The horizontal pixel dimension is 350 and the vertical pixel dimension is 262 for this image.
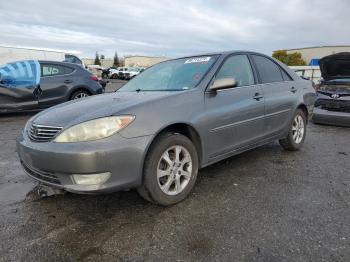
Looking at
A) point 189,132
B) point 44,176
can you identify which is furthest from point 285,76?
point 44,176

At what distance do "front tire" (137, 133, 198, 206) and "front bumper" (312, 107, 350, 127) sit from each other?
208 inches

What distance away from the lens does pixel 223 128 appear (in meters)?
3.83

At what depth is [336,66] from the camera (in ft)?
26.0

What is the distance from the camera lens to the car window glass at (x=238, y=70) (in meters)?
4.14

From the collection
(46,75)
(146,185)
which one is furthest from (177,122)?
(46,75)

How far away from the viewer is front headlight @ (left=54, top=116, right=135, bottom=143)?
9.59 ft

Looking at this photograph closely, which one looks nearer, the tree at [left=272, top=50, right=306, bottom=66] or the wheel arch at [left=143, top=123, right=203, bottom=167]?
the wheel arch at [left=143, top=123, right=203, bottom=167]

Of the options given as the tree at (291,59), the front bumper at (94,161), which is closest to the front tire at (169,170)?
the front bumper at (94,161)

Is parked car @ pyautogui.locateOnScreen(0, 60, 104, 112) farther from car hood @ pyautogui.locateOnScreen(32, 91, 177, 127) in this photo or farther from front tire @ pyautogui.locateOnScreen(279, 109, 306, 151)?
front tire @ pyautogui.locateOnScreen(279, 109, 306, 151)

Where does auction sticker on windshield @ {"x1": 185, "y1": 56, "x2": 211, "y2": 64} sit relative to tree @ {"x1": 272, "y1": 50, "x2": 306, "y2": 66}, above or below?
below

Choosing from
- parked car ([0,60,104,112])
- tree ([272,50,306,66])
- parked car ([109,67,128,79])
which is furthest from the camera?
tree ([272,50,306,66])

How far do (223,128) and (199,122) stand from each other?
0.41 meters

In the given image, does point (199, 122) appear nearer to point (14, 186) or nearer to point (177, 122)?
point (177, 122)

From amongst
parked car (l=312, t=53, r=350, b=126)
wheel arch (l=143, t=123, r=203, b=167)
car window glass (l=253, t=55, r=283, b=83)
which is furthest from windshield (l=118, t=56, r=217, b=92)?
parked car (l=312, t=53, r=350, b=126)
